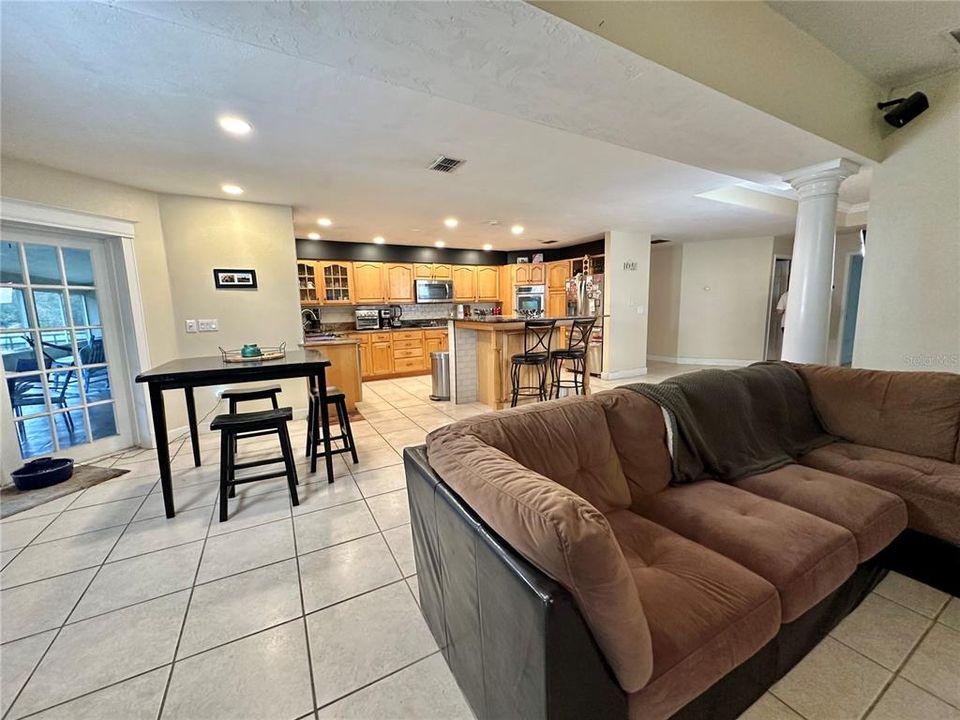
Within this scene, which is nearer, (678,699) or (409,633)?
(678,699)

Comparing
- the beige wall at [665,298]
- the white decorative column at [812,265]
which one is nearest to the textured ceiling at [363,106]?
the white decorative column at [812,265]

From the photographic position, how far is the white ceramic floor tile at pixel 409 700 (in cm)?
118

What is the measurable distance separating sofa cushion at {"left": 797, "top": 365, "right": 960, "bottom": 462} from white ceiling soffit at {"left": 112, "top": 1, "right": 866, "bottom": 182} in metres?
1.46

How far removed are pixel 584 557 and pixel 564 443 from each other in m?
0.78

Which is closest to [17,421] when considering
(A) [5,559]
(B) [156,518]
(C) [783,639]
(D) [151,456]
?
(D) [151,456]

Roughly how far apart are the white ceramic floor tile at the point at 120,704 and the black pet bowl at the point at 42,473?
2.33 meters

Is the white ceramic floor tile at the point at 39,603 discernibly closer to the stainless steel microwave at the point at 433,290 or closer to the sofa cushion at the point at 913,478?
the sofa cushion at the point at 913,478

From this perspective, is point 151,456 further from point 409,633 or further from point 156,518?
point 409,633

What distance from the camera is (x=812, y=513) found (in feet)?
4.86

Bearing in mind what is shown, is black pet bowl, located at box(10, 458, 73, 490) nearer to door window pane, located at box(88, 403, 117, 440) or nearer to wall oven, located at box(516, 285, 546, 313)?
door window pane, located at box(88, 403, 117, 440)

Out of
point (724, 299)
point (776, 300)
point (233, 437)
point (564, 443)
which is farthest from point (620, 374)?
point (233, 437)

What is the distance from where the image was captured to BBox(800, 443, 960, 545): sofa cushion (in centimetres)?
152

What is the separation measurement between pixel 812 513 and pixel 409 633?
1.66m

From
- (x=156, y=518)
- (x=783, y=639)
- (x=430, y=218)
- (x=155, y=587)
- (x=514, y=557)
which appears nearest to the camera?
(x=514, y=557)
